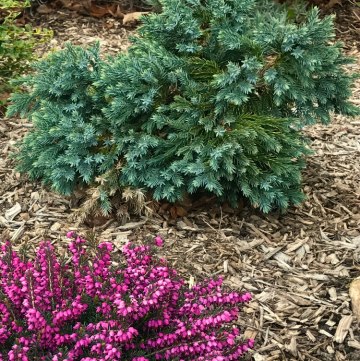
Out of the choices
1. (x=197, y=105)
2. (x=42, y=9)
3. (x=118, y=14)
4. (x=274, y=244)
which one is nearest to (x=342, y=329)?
(x=274, y=244)

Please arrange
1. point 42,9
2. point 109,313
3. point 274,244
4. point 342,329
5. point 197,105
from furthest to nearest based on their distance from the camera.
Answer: point 42,9 < point 274,244 < point 197,105 < point 342,329 < point 109,313

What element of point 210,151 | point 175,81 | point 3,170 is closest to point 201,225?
point 210,151

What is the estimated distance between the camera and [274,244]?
10.3 feet

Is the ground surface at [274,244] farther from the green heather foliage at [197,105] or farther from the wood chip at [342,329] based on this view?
the green heather foliage at [197,105]

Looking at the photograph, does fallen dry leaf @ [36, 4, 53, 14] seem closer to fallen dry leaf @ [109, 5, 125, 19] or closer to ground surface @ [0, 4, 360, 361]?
fallen dry leaf @ [109, 5, 125, 19]

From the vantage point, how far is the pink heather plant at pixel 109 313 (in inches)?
69.2

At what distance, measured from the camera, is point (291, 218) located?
11.0 ft

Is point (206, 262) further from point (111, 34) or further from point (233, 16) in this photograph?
point (111, 34)

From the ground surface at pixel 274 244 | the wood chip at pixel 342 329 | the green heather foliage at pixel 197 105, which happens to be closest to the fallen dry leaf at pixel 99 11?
the ground surface at pixel 274 244

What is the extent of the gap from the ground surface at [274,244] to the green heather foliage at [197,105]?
0.27 meters

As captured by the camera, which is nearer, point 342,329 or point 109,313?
point 109,313

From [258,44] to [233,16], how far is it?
260 mm

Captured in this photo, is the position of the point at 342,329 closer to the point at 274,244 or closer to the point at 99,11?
the point at 274,244

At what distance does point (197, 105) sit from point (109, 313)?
1.57m
